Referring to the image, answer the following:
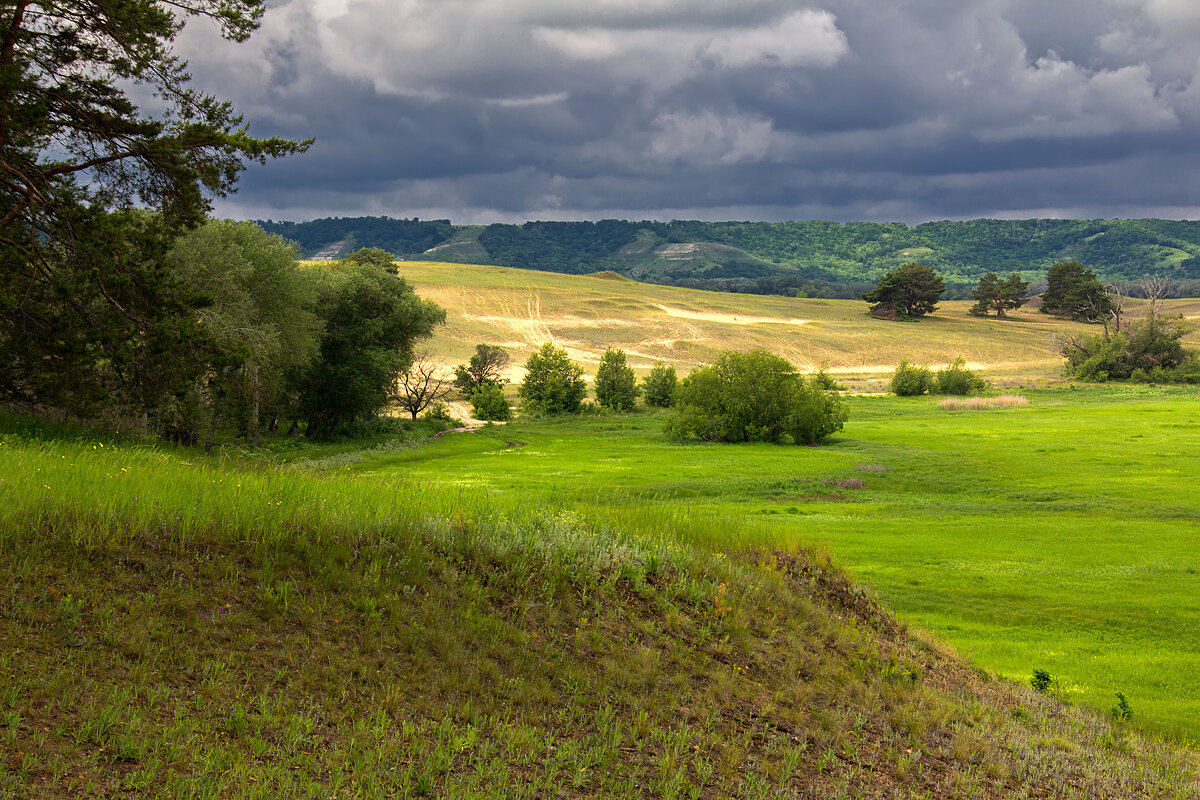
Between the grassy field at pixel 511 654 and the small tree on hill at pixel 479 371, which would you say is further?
the small tree on hill at pixel 479 371

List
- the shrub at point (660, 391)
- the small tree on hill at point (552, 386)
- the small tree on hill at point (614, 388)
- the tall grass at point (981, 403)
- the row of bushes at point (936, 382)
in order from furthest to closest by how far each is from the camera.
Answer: the row of bushes at point (936, 382), the shrub at point (660, 391), the small tree on hill at point (614, 388), the small tree on hill at point (552, 386), the tall grass at point (981, 403)

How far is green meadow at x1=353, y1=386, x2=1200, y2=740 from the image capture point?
47.9 ft

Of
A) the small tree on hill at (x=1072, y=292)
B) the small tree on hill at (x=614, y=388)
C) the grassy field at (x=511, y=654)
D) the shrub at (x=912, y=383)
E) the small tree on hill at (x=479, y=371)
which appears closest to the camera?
the grassy field at (x=511, y=654)

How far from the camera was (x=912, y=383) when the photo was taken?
92.6 meters

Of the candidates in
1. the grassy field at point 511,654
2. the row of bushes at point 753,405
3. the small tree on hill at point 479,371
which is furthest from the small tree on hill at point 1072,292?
the grassy field at point 511,654

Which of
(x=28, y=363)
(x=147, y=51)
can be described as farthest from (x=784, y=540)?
(x=147, y=51)

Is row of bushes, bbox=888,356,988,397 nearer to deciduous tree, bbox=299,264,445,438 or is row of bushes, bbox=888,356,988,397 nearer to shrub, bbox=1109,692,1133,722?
deciduous tree, bbox=299,264,445,438

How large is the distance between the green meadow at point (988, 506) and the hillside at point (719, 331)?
53052 mm

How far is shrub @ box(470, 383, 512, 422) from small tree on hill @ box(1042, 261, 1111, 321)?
129658mm

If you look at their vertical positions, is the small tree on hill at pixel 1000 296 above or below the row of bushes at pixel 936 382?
above

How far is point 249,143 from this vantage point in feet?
61.8

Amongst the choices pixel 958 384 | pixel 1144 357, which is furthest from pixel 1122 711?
pixel 1144 357

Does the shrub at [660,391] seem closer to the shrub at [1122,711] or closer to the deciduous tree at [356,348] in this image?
the deciduous tree at [356,348]

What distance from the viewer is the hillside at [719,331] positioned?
127375 mm
